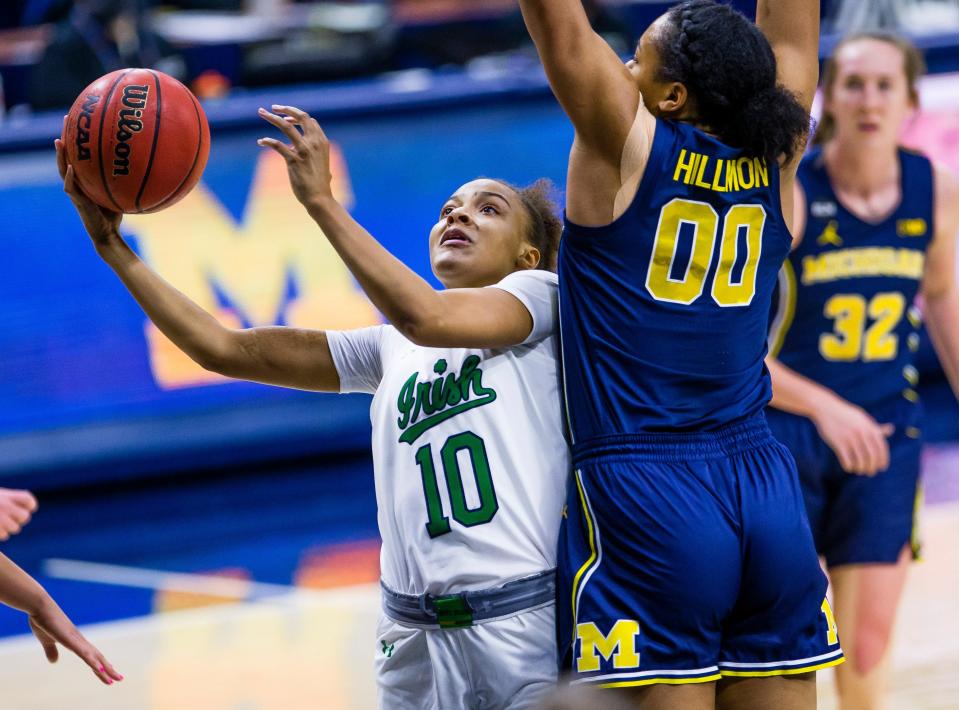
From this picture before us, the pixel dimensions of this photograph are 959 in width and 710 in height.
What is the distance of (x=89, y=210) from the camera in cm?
309

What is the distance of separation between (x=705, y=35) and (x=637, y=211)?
385mm

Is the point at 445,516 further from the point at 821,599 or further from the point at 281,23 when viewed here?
the point at 281,23

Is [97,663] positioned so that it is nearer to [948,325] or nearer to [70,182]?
[70,182]

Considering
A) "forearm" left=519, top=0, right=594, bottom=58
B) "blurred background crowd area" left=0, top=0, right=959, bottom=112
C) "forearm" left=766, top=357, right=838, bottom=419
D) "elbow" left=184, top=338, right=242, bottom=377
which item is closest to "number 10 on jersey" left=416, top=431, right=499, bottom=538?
"elbow" left=184, top=338, right=242, bottom=377

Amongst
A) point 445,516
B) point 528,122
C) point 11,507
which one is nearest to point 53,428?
point 528,122

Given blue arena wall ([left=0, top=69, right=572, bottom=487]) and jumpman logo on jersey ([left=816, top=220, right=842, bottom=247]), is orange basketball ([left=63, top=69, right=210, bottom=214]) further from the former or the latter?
blue arena wall ([left=0, top=69, right=572, bottom=487])

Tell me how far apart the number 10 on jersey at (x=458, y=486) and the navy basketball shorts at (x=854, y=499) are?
174 cm

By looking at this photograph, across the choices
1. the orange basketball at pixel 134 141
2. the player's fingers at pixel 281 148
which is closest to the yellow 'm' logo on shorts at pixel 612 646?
the player's fingers at pixel 281 148

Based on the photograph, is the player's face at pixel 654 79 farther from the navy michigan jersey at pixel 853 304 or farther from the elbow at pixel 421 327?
the navy michigan jersey at pixel 853 304

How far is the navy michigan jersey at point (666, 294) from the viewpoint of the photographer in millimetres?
2873

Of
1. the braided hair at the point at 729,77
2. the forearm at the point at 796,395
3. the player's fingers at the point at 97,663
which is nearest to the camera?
the braided hair at the point at 729,77

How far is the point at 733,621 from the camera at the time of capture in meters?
2.92

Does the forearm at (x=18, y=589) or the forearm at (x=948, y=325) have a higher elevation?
the forearm at (x=948, y=325)

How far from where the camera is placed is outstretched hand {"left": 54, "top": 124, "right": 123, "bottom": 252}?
3.05m
